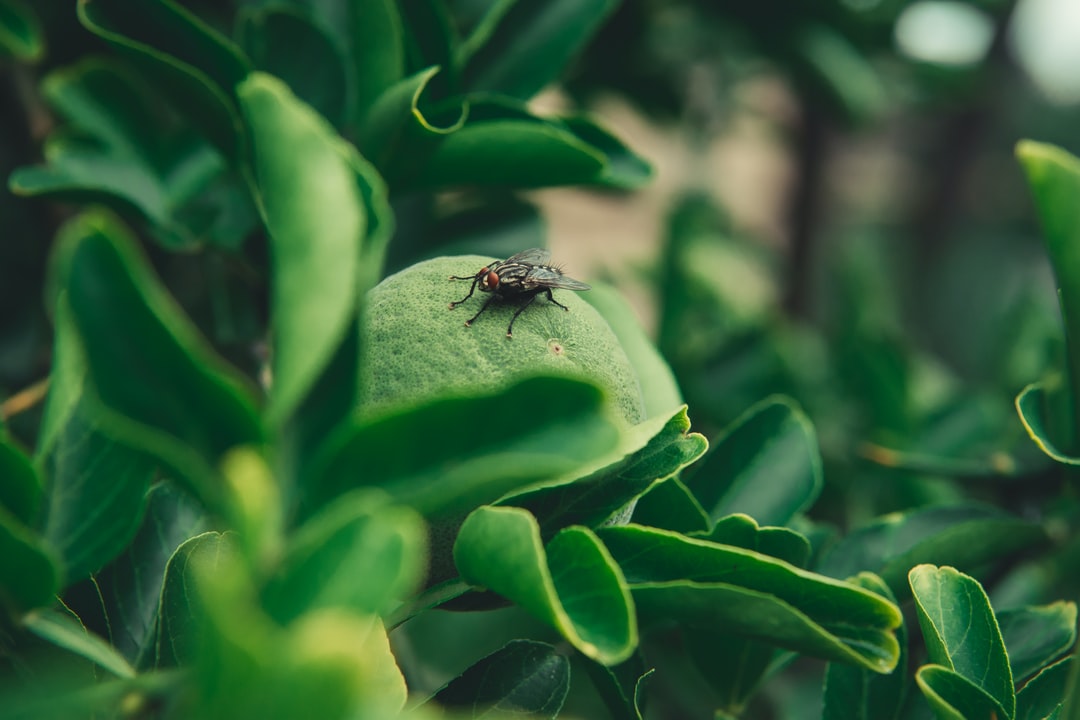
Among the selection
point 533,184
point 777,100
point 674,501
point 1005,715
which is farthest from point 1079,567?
point 777,100

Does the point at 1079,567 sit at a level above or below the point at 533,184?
below

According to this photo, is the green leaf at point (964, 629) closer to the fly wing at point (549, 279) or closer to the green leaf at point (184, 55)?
the fly wing at point (549, 279)

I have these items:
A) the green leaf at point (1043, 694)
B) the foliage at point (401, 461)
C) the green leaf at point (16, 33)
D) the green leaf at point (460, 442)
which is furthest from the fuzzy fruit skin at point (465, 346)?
the green leaf at point (16, 33)

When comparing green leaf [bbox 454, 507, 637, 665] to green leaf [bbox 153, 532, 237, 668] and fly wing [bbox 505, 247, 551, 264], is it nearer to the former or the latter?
green leaf [bbox 153, 532, 237, 668]

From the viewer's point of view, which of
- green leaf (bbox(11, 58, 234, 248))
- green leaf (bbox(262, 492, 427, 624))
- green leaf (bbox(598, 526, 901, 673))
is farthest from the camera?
green leaf (bbox(11, 58, 234, 248))

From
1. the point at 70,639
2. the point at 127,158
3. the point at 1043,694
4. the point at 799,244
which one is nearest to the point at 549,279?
the point at 70,639

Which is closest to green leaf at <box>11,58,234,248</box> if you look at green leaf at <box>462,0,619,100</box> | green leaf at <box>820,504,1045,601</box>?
green leaf at <box>462,0,619,100</box>

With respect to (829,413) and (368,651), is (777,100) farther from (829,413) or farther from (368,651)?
(368,651)
